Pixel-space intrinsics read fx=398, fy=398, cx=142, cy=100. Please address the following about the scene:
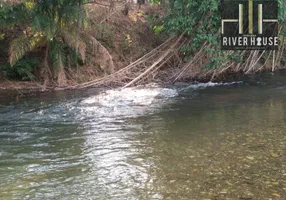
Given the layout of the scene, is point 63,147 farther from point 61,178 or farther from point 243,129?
point 243,129

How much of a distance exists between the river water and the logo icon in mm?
3842

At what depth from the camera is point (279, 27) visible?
14.9 metres

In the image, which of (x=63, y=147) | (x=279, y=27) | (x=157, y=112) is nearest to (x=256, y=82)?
(x=279, y=27)

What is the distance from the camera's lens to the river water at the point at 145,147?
4.93 m

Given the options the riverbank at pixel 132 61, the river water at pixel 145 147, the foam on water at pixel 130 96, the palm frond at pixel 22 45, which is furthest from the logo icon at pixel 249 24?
the palm frond at pixel 22 45

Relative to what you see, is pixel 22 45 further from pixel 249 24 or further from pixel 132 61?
pixel 249 24

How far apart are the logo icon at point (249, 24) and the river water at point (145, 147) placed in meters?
3.84

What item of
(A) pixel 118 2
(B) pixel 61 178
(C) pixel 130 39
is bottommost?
(B) pixel 61 178

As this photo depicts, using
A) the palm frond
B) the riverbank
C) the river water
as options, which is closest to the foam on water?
the river water

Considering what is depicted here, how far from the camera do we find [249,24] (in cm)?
1474

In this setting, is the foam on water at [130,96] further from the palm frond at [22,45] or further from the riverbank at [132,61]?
the palm frond at [22,45]

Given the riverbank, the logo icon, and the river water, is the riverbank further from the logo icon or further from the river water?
the river water

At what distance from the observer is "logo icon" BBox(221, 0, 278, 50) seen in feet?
45.9

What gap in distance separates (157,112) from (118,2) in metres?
8.73
